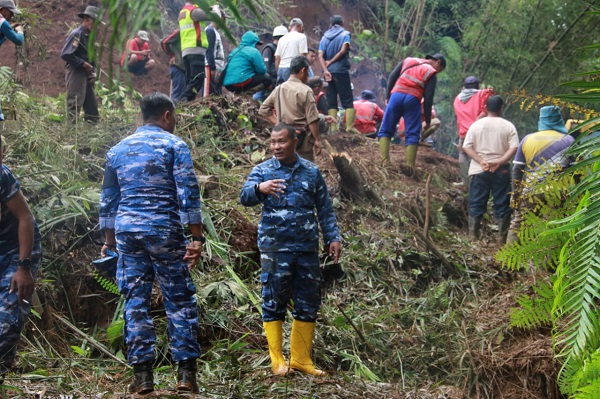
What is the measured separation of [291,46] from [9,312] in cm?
755

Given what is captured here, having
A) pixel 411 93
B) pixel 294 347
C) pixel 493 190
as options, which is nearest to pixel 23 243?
pixel 294 347

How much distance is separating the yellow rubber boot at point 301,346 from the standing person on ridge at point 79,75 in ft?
16.1

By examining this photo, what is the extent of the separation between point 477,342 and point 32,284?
3691 millimetres

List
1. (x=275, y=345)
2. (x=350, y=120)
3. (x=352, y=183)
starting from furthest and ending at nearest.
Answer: (x=350, y=120), (x=352, y=183), (x=275, y=345)

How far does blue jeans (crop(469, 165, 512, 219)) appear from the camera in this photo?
9000 millimetres

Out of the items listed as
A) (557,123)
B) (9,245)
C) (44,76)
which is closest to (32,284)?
(9,245)

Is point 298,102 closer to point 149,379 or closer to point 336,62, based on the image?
point 336,62

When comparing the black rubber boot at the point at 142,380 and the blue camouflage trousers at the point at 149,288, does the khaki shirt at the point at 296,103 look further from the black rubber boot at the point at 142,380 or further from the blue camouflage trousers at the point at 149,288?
the black rubber boot at the point at 142,380

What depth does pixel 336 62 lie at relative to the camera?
38.4 ft

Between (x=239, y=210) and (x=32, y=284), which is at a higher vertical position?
(x=32, y=284)

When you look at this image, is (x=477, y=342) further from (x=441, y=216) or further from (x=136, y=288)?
(x=441, y=216)

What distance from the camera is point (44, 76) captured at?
15836mm

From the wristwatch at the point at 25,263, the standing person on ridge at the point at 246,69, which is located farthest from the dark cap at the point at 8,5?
the wristwatch at the point at 25,263

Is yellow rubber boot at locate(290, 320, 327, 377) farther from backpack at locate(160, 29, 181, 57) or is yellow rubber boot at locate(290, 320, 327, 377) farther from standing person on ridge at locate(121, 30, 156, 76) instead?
standing person on ridge at locate(121, 30, 156, 76)
